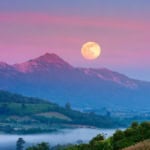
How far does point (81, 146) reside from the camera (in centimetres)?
10281

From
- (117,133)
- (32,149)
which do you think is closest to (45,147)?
(32,149)

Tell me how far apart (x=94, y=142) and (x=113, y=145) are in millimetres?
9365

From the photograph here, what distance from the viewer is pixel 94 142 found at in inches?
3861

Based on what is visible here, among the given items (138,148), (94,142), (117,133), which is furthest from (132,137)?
(138,148)

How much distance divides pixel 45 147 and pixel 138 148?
8856cm

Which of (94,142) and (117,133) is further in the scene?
(94,142)

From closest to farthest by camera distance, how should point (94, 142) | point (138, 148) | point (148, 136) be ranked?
1. point (138, 148)
2. point (148, 136)
3. point (94, 142)

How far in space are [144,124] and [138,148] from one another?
28.7m

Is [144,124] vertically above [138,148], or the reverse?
[144,124]

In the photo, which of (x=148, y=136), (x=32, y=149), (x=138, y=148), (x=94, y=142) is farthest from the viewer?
(x=32, y=149)

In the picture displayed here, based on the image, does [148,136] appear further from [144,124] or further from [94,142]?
[94,142]

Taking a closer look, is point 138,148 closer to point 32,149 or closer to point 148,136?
point 148,136

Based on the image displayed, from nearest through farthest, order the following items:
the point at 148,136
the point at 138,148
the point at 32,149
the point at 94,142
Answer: the point at 138,148
the point at 148,136
the point at 94,142
the point at 32,149

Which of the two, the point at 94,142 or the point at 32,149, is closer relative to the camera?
the point at 94,142
